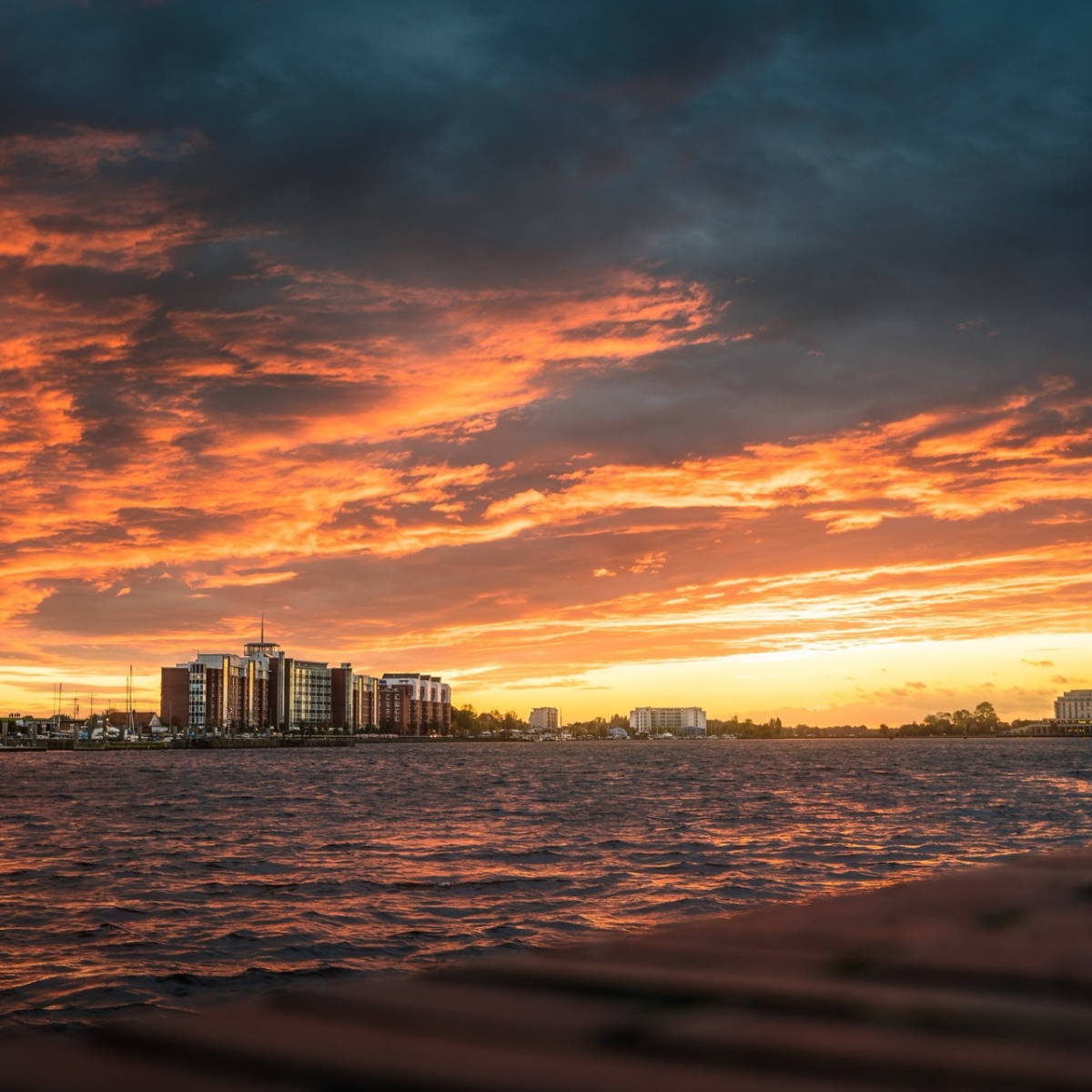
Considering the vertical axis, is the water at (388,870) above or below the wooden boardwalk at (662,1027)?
below

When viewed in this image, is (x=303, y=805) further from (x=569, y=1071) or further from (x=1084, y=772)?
(x=1084, y=772)

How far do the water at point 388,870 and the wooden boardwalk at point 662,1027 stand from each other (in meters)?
12.1

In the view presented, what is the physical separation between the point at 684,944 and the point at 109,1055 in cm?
102

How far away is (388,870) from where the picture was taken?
23781 millimetres

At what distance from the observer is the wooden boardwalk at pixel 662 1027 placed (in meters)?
1.39

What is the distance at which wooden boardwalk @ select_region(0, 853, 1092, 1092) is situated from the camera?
139 centimetres

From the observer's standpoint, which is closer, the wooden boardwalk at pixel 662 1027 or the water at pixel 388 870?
the wooden boardwalk at pixel 662 1027

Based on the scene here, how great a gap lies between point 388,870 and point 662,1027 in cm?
2341

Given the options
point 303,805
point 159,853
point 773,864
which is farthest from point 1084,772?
point 159,853

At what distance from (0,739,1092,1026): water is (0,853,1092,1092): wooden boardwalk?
12.1 metres

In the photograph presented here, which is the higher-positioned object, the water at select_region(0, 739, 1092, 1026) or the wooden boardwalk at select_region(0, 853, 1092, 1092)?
the wooden boardwalk at select_region(0, 853, 1092, 1092)

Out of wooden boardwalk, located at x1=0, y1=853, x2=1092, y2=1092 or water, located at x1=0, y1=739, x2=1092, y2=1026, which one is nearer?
wooden boardwalk, located at x1=0, y1=853, x2=1092, y2=1092

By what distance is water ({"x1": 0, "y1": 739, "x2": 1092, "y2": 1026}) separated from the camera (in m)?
14.6

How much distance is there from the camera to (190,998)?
41.7ft
